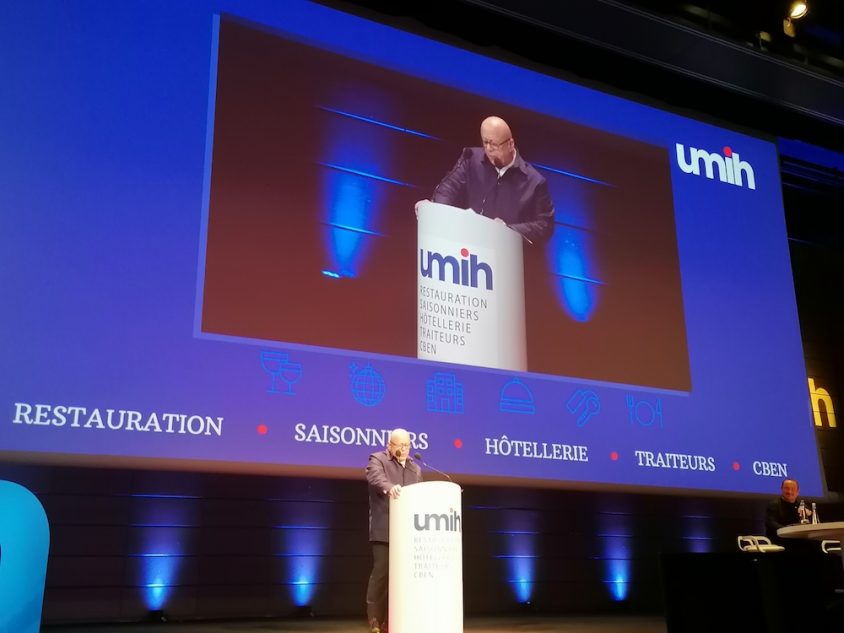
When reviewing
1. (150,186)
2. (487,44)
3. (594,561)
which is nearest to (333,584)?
(594,561)

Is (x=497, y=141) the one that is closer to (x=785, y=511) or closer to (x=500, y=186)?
(x=500, y=186)

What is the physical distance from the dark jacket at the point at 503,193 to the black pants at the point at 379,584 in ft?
7.32

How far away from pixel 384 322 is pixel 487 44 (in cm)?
264

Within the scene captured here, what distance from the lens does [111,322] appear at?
4.10 meters

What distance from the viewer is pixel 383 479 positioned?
4062 mm

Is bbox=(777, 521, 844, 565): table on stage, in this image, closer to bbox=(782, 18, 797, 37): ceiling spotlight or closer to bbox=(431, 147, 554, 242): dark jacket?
bbox=(431, 147, 554, 242): dark jacket

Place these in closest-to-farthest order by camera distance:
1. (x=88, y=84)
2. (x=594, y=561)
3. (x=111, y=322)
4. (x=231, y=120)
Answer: (x=111, y=322) < (x=88, y=84) < (x=231, y=120) < (x=594, y=561)

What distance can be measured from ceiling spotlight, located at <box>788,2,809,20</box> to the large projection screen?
1.19 metres

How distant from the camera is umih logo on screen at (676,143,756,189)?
641 cm

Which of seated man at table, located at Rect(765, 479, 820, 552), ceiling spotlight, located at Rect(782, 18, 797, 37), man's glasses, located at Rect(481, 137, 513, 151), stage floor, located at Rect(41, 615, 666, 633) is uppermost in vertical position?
ceiling spotlight, located at Rect(782, 18, 797, 37)

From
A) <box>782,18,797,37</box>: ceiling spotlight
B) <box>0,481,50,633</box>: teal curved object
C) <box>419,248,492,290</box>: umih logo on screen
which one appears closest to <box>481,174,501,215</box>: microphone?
<box>419,248,492,290</box>: umih logo on screen

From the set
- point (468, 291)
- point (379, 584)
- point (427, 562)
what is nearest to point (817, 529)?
point (427, 562)

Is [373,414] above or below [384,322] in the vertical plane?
below

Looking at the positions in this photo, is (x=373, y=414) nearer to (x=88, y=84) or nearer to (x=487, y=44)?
(x=88, y=84)
